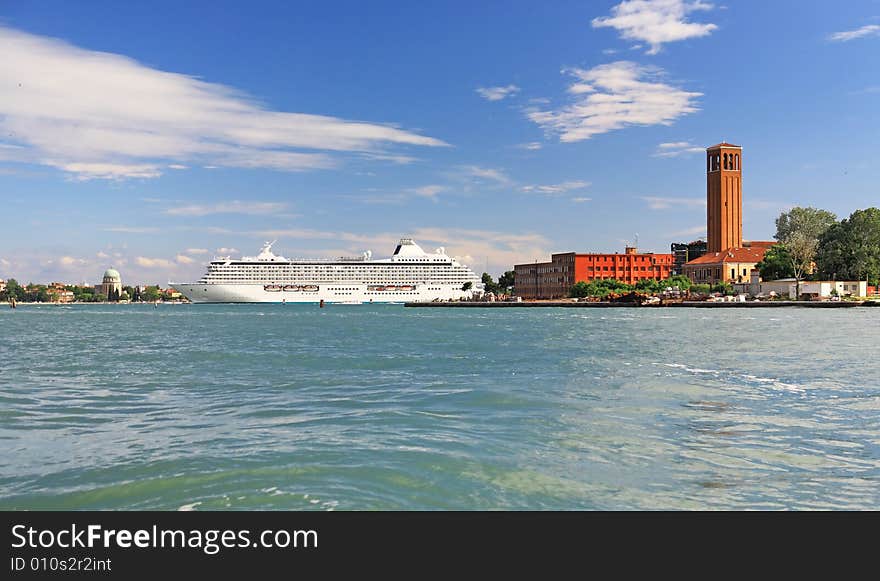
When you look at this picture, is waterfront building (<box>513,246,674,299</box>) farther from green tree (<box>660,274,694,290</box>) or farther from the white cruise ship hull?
the white cruise ship hull

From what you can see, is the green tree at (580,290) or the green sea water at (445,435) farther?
the green tree at (580,290)

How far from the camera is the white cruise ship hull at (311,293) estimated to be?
429 ft

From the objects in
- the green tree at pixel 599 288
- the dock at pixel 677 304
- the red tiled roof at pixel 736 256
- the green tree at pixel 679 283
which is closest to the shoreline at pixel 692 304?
the dock at pixel 677 304

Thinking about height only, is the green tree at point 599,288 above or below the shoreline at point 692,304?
above

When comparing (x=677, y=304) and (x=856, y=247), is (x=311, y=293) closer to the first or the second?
(x=677, y=304)

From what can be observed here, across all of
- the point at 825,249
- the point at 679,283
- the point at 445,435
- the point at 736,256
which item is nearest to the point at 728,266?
the point at 736,256

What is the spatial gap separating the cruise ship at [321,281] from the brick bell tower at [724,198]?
47.3 m

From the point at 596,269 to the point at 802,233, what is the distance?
39.4m

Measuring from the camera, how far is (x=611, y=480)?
747 centimetres

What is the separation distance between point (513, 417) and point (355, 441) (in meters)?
2.92

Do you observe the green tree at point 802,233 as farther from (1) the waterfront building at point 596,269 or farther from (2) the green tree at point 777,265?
(1) the waterfront building at point 596,269

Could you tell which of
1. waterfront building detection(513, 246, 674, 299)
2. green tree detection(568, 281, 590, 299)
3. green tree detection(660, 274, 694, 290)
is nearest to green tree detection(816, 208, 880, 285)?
green tree detection(660, 274, 694, 290)

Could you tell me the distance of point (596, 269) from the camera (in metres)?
133
